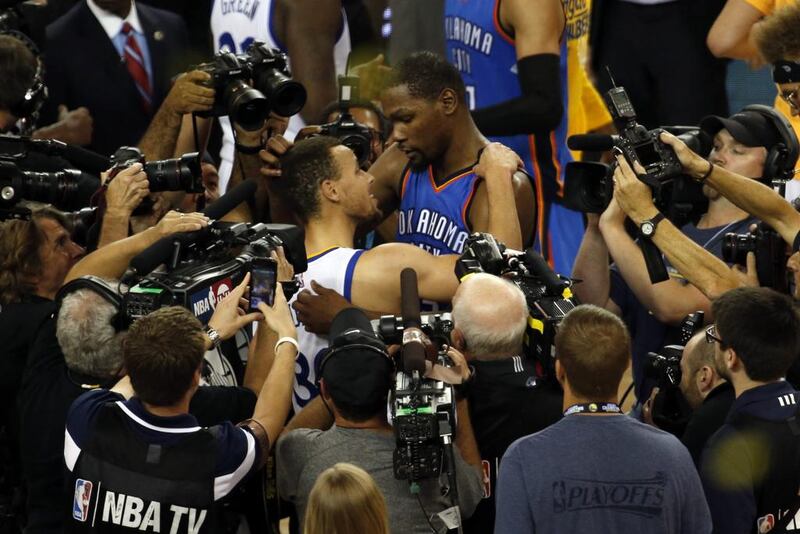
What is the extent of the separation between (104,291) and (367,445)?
40.9 inches

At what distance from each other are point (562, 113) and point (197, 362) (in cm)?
284

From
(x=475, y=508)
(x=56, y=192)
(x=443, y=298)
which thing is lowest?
(x=475, y=508)

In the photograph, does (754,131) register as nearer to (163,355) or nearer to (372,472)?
(372,472)

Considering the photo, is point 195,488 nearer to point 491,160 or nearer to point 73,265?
point 73,265

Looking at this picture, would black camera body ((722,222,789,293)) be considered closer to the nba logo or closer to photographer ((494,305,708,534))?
photographer ((494,305,708,534))

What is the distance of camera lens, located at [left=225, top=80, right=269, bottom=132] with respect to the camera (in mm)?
5148

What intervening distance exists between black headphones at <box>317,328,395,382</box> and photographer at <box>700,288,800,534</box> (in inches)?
38.1

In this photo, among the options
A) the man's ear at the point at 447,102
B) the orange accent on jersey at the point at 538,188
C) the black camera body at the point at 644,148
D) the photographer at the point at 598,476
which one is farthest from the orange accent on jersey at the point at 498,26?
the photographer at the point at 598,476

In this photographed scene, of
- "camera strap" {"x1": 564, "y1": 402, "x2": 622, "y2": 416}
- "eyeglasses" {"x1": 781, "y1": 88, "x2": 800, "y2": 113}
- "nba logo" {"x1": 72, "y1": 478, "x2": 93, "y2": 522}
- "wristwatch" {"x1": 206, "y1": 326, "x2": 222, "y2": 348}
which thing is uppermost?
"eyeglasses" {"x1": 781, "y1": 88, "x2": 800, "y2": 113}

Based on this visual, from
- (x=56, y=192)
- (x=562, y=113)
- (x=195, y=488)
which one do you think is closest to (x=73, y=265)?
(x=56, y=192)

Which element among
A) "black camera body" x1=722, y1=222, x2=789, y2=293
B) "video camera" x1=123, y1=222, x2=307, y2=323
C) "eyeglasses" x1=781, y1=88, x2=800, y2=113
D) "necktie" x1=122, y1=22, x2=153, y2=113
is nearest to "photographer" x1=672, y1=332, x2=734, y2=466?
"black camera body" x1=722, y1=222, x2=789, y2=293

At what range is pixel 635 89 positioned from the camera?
7305mm

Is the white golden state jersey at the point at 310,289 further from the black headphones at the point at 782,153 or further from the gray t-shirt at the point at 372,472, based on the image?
the black headphones at the point at 782,153

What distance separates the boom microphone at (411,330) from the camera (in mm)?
3637
